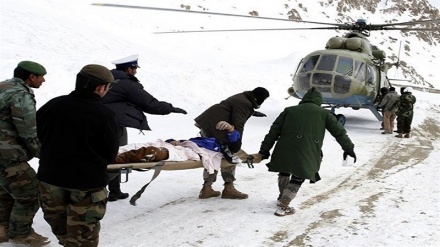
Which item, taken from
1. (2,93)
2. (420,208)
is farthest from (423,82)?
(2,93)

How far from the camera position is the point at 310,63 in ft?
43.3

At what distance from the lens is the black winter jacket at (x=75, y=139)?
3.21m

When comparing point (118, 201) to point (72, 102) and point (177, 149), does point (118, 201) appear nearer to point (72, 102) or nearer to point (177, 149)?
point (177, 149)

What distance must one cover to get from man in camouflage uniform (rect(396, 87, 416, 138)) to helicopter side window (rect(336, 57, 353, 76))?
1803mm

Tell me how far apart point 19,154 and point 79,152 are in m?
1.11

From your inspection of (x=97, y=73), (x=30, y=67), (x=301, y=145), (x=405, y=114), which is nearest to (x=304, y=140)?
(x=301, y=145)

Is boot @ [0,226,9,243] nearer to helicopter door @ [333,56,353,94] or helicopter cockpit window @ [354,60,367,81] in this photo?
helicopter door @ [333,56,353,94]

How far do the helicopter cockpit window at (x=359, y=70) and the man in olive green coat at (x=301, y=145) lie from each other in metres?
7.81

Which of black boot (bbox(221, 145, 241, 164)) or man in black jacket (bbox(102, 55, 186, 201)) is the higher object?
man in black jacket (bbox(102, 55, 186, 201))

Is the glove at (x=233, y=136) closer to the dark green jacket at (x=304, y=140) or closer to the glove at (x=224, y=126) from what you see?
the glove at (x=224, y=126)

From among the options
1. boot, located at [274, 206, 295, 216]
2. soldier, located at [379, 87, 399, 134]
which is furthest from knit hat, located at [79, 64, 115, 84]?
soldier, located at [379, 87, 399, 134]

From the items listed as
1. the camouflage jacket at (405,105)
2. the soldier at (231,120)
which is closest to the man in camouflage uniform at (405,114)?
the camouflage jacket at (405,105)

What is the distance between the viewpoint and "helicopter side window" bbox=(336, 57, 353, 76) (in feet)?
41.7

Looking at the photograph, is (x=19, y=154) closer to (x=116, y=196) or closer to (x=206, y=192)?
(x=116, y=196)
